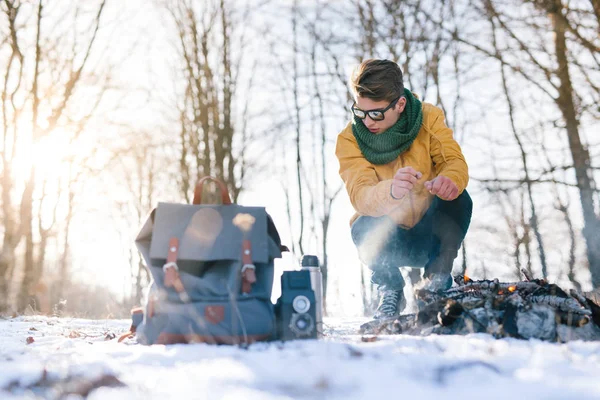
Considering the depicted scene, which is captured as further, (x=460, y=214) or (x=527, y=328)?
→ (x=460, y=214)

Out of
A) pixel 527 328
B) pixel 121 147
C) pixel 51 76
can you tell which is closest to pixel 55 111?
pixel 51 76

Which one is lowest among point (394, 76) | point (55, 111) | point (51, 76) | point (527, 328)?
point (527, 328)

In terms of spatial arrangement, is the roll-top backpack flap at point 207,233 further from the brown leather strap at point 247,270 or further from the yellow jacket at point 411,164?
the yellow jacket at point 411,164

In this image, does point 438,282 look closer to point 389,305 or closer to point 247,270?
point 389,305

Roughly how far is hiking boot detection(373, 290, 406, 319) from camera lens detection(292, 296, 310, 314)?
886mm

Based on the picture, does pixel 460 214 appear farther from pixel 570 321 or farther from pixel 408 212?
pixel 570 321

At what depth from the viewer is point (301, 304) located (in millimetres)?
2439

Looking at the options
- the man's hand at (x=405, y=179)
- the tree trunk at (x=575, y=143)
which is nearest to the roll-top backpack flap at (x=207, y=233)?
the man's hand at (x=405, y=179)

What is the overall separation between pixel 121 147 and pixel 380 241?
12352 millimetres

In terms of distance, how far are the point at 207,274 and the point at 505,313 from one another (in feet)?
4.36

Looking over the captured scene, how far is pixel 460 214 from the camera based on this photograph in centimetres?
328

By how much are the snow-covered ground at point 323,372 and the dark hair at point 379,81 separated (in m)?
1.58

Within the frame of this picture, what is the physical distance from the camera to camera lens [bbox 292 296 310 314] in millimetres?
2428

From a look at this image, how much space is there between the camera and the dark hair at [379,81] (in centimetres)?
308
